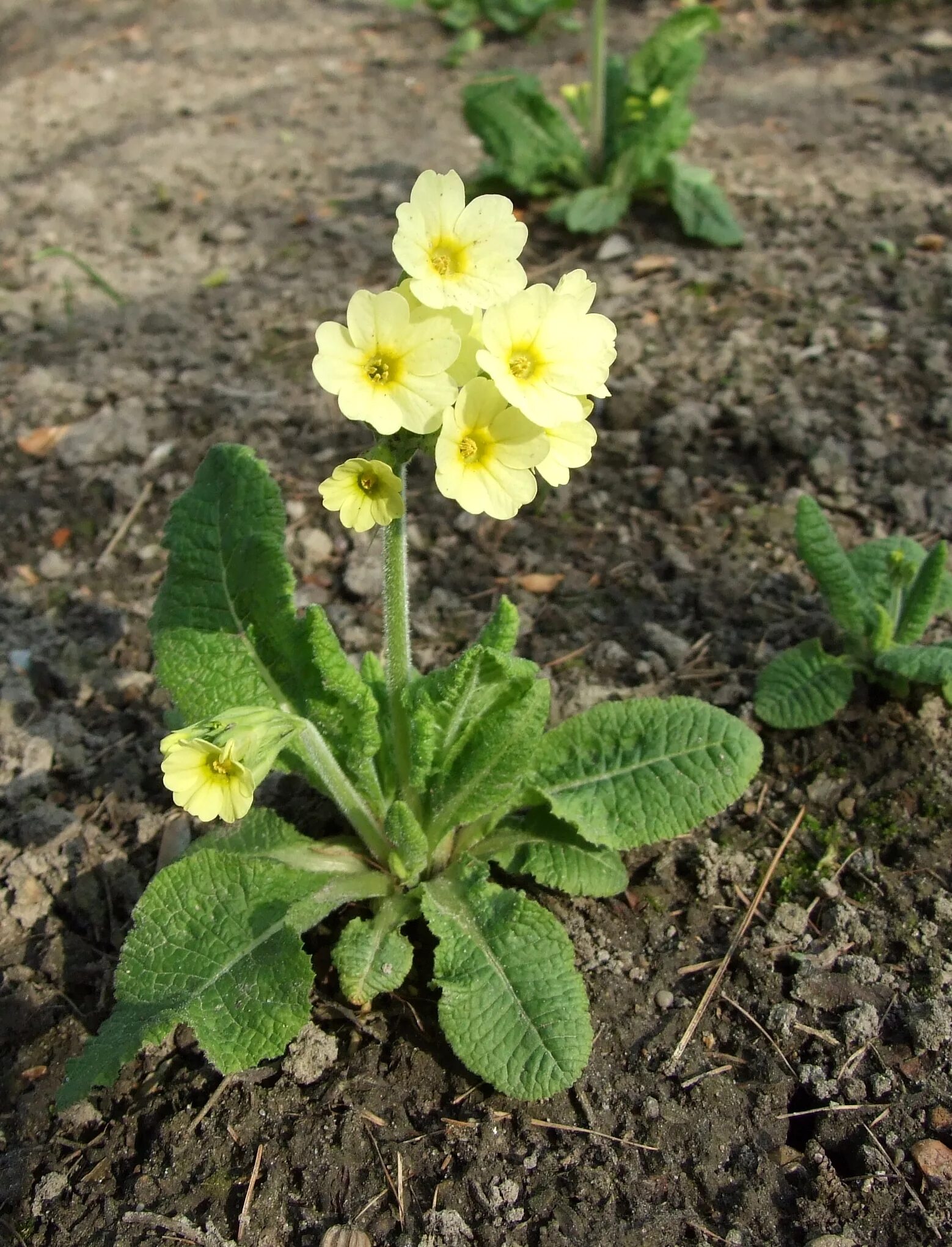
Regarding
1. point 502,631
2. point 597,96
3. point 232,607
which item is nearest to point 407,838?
point 502,631

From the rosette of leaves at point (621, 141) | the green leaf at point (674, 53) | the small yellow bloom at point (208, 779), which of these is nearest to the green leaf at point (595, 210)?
the rosette of leaves at point (621, 141)

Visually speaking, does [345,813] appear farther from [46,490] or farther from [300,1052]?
[46,490]

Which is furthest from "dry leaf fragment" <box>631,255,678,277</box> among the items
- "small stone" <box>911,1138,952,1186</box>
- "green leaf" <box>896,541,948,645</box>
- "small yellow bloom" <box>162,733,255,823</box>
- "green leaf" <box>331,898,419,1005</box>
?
"small stone" <box>911,1138,952,1186</box>

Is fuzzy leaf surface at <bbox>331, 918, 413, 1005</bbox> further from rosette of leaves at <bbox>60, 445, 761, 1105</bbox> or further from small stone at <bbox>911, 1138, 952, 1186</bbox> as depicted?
small stone at <bbox>911, 1138, 952, 1186</bbox>

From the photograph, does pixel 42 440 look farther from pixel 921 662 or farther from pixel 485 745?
pixel 921 662

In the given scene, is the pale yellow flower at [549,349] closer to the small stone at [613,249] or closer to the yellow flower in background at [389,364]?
the yellow flower in background at [389,364]

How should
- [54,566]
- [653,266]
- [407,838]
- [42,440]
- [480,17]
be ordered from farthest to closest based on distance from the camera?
[480,17] < [653,266] < [42,440] < [54,566] < [407,838]

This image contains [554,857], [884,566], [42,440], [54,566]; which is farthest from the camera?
[42,440]
